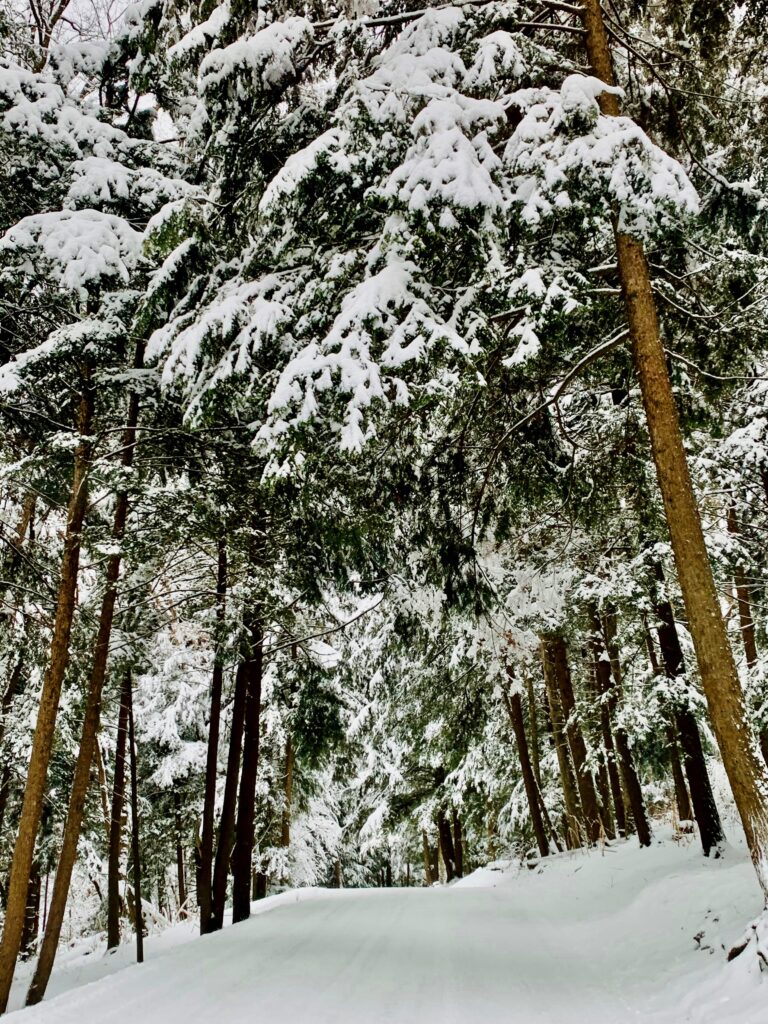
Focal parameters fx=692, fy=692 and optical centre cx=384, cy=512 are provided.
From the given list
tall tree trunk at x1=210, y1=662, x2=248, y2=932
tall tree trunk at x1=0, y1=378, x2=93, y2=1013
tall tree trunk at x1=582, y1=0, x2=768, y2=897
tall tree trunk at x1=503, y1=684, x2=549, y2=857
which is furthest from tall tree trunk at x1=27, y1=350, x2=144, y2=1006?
tall tree trunk at x1=503, y1=684, x2=549, y2=857

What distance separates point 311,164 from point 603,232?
9.26 feet

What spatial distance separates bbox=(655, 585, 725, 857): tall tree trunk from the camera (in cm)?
935

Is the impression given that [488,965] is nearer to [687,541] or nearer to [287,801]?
[687,541]

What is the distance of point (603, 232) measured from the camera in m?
6.38

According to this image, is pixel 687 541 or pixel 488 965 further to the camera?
pixel 488 965

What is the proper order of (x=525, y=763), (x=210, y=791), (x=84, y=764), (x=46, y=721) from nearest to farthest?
(x=46, y=721), (x=84, y=764), (x=210, y=791), (x=525, y=763)

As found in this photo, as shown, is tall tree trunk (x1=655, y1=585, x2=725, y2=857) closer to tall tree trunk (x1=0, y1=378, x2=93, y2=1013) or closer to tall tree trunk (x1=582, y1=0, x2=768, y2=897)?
tall tree trunk (x1=582, y1=0, x2=768, y2=897)

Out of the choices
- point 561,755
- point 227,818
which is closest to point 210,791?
point 227,818

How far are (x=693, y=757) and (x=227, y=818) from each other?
756 cm

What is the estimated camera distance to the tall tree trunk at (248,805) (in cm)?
1185

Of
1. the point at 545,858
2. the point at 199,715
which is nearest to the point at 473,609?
the point at 545,858

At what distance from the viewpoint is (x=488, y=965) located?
6.67 meters

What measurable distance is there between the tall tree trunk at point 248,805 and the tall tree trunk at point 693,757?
639cm

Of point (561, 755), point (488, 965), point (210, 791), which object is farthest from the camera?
point (561, 755)
